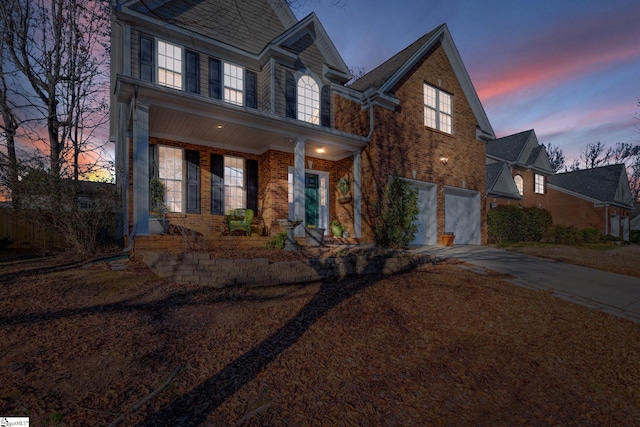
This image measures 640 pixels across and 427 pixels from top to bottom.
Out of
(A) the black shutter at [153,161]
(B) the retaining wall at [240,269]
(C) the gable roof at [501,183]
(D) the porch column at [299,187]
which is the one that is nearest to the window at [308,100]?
(D) the porch column at [299,187]

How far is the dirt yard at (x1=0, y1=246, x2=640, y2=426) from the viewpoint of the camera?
2410mm

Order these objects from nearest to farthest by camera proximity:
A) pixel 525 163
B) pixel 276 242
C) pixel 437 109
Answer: pixel 276 242
pixel 437 109
pixel 525 163

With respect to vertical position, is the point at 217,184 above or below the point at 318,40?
below

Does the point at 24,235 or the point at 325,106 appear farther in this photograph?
the point at 325,106

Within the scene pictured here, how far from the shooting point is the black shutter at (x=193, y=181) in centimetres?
957

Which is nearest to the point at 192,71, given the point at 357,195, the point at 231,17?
the point at 231,17

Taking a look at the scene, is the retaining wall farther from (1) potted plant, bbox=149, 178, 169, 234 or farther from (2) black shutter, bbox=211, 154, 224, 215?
(2) black shutter, bbox=211, 154, 224, 215

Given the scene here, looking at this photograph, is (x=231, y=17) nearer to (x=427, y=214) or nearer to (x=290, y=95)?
(x=290, y=95)

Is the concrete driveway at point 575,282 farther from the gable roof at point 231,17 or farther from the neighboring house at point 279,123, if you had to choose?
the gable roof at point 231,17

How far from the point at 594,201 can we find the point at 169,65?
30.8 meters

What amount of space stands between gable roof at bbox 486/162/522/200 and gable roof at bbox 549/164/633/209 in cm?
953

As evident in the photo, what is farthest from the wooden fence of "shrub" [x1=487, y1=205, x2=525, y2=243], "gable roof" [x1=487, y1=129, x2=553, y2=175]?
"gable roof" [x1=487, y1=129, x2=553, y2=175]

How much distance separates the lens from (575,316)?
15.6 ft

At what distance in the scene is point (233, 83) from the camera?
10703 mm
